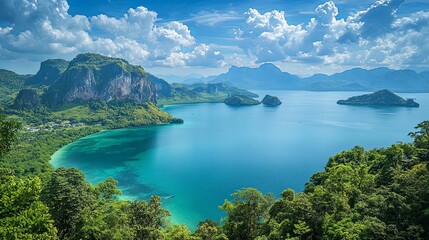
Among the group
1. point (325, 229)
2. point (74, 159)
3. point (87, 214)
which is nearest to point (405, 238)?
point (325, 229)

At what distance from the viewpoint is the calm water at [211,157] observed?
80375mm

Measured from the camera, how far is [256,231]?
105 ft

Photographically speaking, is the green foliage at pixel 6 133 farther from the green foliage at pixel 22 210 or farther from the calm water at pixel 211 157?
the calm water at pixel 211 157

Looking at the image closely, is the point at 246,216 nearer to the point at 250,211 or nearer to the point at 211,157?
the point at 250,211

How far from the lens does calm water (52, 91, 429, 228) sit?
3164 inches

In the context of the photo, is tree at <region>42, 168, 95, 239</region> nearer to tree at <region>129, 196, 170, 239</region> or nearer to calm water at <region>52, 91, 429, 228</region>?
tree at <region>129, 196, 170, 239</region>

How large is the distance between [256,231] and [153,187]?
5820cm

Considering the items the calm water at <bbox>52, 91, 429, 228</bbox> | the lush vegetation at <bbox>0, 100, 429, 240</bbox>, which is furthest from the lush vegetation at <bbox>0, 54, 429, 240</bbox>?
the calm water at <bbox>52, 91, 429, 228</bbox>

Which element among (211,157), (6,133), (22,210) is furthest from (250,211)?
(211,157)

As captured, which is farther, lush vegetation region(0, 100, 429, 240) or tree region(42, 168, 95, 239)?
tree region(42, 168, 95, 239)

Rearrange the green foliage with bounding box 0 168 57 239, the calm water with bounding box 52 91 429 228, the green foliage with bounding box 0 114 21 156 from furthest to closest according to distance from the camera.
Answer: the calm water with bounding box 52 91 429 228 < the green foliage with bounding box 0 114 21 156 < the green foliage with bounding box 0 168 57 239

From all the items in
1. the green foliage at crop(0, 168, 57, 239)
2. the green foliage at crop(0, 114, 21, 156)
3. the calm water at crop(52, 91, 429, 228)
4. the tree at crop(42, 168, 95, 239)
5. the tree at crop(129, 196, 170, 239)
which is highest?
the green foliage at crop(0, 114, 21, 156)

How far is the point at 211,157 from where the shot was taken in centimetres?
11581

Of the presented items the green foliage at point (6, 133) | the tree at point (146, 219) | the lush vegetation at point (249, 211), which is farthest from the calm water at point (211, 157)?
the green foliage at point (6, 133)
